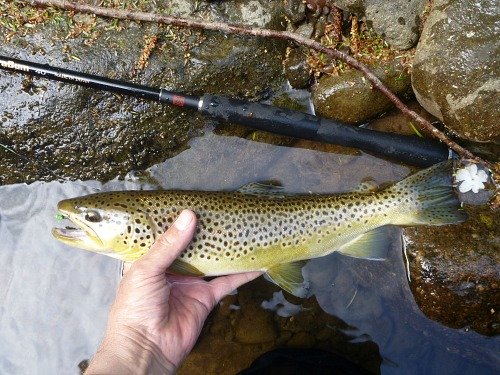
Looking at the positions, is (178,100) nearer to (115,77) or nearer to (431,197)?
(115,77)

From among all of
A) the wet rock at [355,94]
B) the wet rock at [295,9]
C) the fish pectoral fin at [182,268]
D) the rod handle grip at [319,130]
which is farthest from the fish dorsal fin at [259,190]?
the wet rock at [295,9]

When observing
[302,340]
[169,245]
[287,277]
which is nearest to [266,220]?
[287,277]

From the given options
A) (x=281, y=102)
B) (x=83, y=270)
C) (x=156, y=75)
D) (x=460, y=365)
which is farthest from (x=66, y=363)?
(x=460, y=365)

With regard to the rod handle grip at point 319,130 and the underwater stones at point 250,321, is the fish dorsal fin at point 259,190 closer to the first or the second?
the rod handle grip at point 319,130

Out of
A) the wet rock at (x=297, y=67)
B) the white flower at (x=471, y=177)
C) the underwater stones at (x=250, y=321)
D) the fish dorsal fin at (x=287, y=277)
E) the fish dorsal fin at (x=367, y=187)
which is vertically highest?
the wet rock at (x=297, y=67)

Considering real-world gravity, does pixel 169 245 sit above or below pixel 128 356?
above

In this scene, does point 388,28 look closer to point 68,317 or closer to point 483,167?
point 483,167
